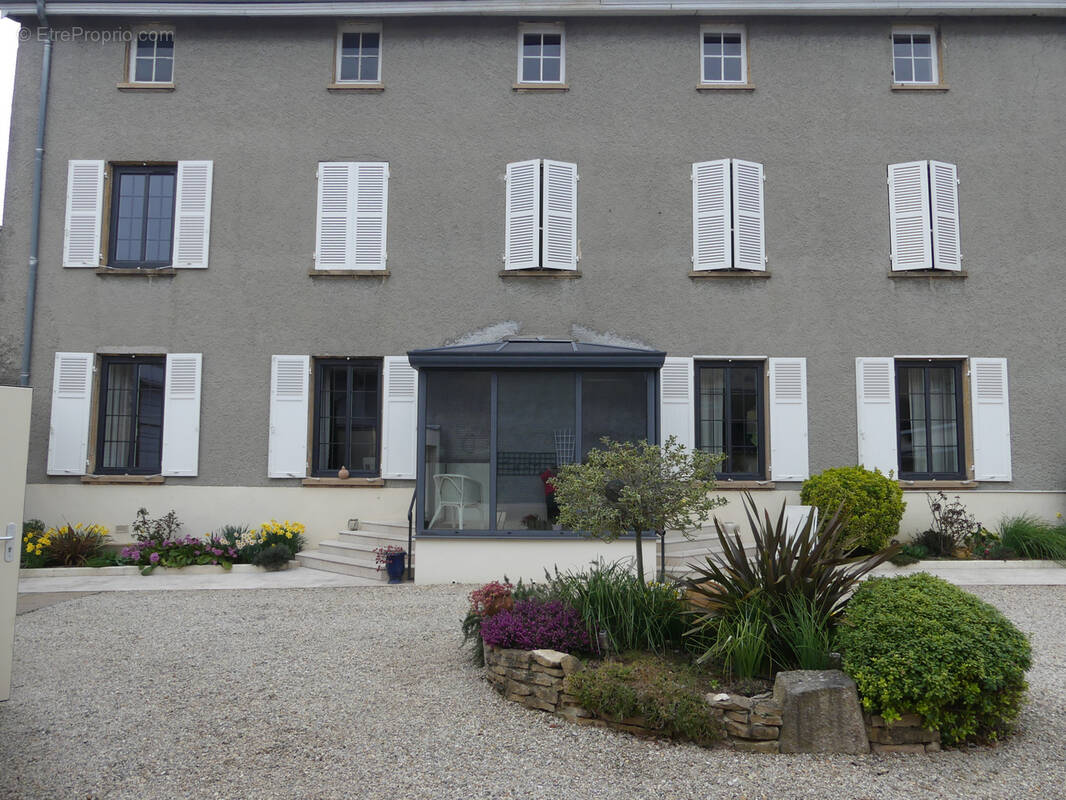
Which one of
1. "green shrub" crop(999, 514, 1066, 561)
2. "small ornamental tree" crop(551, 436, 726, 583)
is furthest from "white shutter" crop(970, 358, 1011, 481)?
"small ornamental tree" crop(551, 436, 726, 583)

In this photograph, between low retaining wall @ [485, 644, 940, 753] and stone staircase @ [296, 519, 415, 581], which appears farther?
stone staircase @ [296, 519, 415, 581]

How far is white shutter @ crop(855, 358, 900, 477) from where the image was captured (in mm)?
10641

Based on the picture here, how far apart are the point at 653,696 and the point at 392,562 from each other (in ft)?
17.1

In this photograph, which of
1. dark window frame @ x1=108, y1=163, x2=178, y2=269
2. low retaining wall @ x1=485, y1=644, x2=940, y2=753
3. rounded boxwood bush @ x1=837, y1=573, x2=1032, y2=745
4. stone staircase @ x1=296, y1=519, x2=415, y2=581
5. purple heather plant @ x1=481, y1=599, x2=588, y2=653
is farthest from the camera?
dark window frame @ x1=108, y1=163, x2=178, y2=269

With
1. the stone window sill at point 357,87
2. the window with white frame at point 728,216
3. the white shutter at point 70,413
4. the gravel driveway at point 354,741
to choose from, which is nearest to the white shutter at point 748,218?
the window with white frame at point 728,216

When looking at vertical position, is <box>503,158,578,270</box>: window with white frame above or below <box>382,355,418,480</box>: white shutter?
above

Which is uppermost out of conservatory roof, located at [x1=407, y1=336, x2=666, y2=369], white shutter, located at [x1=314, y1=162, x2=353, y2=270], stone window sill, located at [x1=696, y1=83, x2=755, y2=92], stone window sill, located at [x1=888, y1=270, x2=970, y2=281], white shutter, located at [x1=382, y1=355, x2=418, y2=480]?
stone window sill, located at [x1=696, y1=83, x2=755, y2=92]

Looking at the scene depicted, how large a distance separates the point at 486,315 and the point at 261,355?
307 centimetres

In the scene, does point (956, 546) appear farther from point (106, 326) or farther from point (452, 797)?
point (106, 326)

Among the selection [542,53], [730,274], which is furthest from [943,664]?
[542,53]

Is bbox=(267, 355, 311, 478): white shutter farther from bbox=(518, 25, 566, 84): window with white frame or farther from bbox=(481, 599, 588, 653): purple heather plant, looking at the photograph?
bbox=(481, 599, 588, 653): purple heather plant

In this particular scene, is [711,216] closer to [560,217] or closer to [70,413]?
[560,217]

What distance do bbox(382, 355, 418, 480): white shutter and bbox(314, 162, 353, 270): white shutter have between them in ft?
5.50

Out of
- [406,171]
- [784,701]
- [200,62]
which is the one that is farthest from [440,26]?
[784,701]
